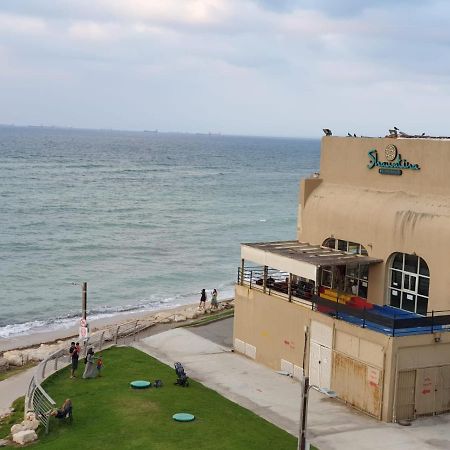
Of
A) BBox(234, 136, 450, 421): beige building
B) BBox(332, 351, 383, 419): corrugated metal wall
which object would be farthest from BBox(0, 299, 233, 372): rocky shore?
BBox(332, 351, 383, 419): corrugated metal wall

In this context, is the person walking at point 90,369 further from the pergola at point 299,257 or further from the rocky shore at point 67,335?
the pergola at point 299,257

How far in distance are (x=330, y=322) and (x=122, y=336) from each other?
518 inches

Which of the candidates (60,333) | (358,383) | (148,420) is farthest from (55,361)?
(60,333)

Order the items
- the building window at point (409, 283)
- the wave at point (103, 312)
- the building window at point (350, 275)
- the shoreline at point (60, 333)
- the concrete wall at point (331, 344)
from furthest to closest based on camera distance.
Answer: the wave at point (103, 312)
the shoreline at point (60, 333)
the building window at point (350, 275)
the building window at point (409, 283)
the concrete wall at point (331, 344)

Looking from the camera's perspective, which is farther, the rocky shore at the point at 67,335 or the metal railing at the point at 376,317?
the rocky shore at the point at 67,335

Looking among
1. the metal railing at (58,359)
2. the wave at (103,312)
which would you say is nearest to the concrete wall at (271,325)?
the metal railing at (58,359)

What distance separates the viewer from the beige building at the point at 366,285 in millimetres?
24969

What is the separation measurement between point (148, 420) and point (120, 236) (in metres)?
58.1

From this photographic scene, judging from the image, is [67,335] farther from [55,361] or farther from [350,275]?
[350,275]

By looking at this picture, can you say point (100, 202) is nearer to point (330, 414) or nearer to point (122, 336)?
point (122, 336)

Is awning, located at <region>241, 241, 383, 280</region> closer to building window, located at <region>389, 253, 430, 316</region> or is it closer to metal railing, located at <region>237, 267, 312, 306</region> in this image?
building window, located at <region>389, 253, 430, 316</region>

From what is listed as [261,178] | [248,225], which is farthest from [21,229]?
[261,178]

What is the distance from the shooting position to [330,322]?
1065 inches

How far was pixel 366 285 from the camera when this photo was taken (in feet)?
98.2
